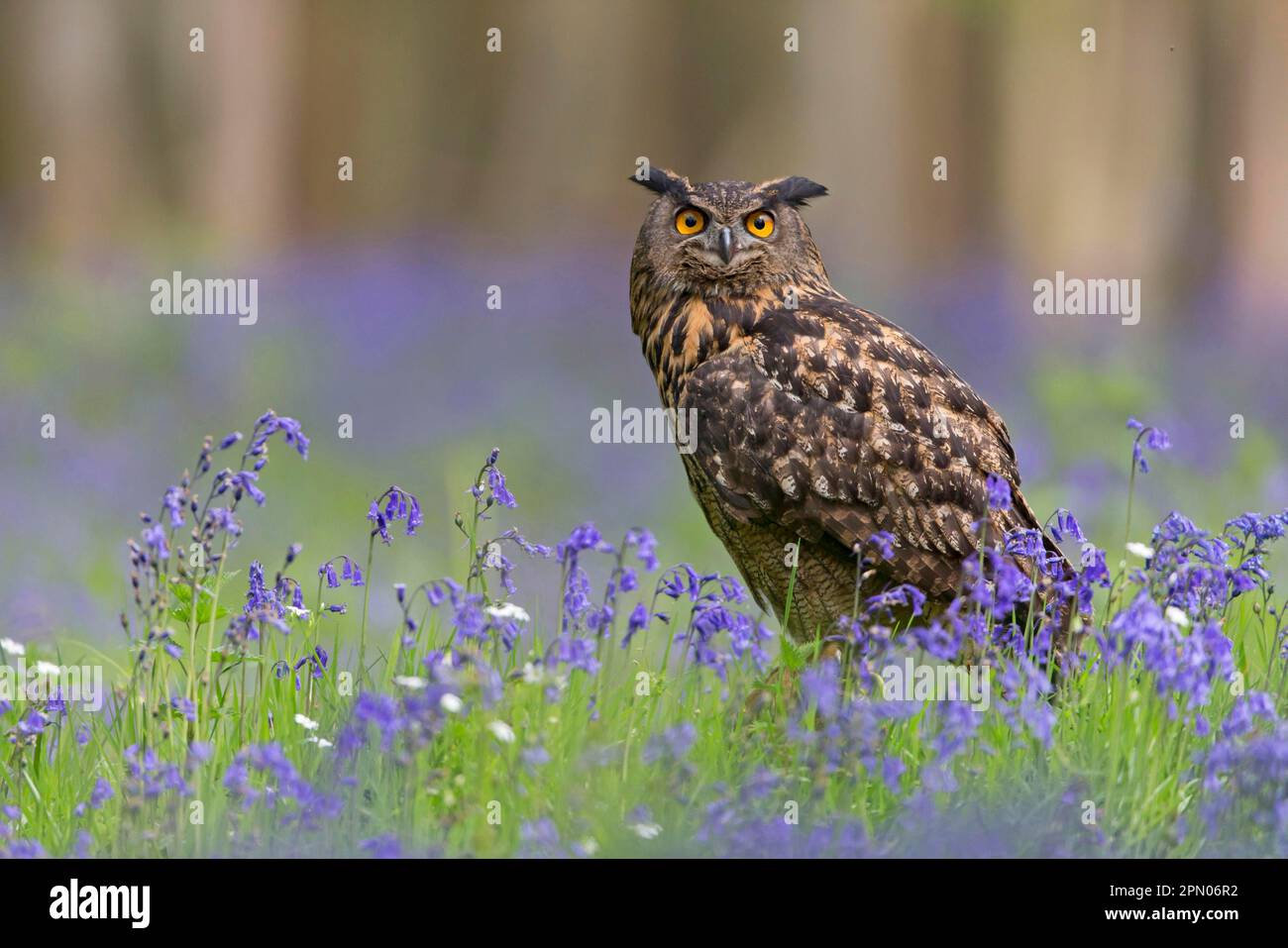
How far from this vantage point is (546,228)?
49.9 ft

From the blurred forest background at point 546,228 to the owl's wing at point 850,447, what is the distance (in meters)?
2.93

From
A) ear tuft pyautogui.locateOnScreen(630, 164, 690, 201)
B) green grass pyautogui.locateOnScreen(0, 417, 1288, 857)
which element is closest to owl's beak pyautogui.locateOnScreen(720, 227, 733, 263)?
ear tuft pyautogui.locateOnScreen(630, 164, 690, 201)

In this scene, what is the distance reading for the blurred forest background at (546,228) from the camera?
31.1ft

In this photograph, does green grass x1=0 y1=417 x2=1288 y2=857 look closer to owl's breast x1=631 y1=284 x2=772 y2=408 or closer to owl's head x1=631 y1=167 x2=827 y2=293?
owl's breast x1=631 y1=284 x2=772 y2=408

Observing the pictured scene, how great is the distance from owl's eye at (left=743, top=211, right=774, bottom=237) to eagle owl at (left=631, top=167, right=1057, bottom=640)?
5 cm

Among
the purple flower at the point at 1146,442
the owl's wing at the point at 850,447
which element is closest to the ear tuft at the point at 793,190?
the owl's wing at the point at 850,447

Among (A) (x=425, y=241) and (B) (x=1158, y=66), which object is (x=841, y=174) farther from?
(A) (x=425, y=241)

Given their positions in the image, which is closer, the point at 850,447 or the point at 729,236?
the point at 850,447

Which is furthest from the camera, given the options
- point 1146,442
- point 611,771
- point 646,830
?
point 1146,442

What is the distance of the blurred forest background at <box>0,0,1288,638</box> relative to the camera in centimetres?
949

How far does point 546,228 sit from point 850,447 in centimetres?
1102

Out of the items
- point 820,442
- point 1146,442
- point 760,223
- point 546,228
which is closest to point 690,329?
point 760,223

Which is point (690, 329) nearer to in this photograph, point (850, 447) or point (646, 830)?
point (850, 447)
